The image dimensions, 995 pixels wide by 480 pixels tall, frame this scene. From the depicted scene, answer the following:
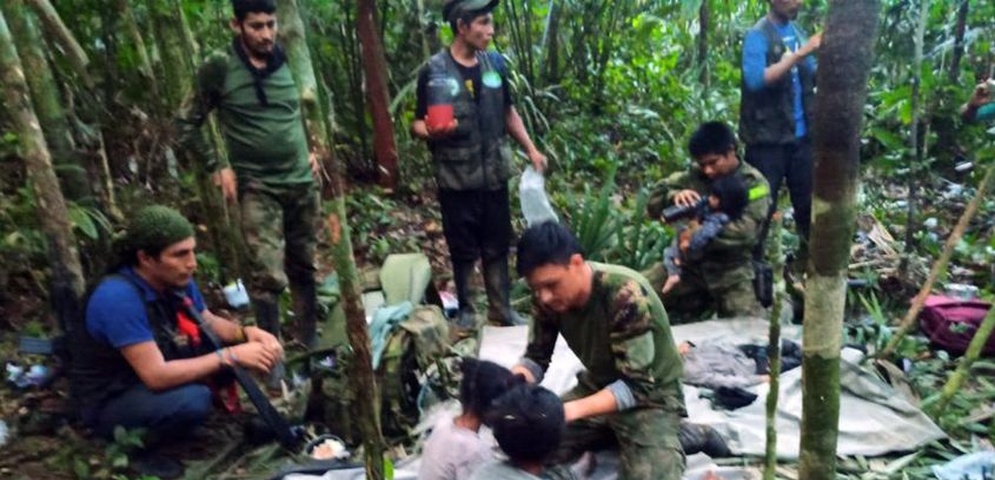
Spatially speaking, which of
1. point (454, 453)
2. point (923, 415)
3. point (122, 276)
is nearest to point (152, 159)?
point (122, 276)

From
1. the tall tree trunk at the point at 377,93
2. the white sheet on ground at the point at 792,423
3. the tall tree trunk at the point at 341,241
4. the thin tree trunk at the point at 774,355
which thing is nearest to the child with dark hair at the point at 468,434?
the white sheet on ground at the point at 792,423

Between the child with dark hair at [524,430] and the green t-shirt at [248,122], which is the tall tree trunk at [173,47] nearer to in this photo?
the green t-shirt at [248,122]

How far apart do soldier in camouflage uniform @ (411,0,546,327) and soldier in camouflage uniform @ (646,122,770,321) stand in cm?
85

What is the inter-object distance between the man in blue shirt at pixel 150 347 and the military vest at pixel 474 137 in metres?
1.59

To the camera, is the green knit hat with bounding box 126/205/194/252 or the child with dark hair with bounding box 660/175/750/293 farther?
the child with dark hair with bounding box 660/175/750/293

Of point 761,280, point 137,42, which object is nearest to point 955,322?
point 761,280

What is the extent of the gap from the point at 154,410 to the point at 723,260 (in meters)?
3.07

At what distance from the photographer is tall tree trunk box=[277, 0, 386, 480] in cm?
228

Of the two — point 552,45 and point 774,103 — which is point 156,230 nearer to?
point 774,103

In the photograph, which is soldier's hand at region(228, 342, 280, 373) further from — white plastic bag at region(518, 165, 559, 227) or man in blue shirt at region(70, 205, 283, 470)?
white plastic bag at region(518, 165, 559, 227)

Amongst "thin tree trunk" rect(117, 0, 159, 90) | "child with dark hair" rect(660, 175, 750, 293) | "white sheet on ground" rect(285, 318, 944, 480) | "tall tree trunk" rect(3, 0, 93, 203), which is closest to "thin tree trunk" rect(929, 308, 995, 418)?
"white sheet on ground" rect(285, 318, 944, 480)

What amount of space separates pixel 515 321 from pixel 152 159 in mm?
2728

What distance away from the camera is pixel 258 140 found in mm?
4480

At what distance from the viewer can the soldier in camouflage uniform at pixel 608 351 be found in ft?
10.2
